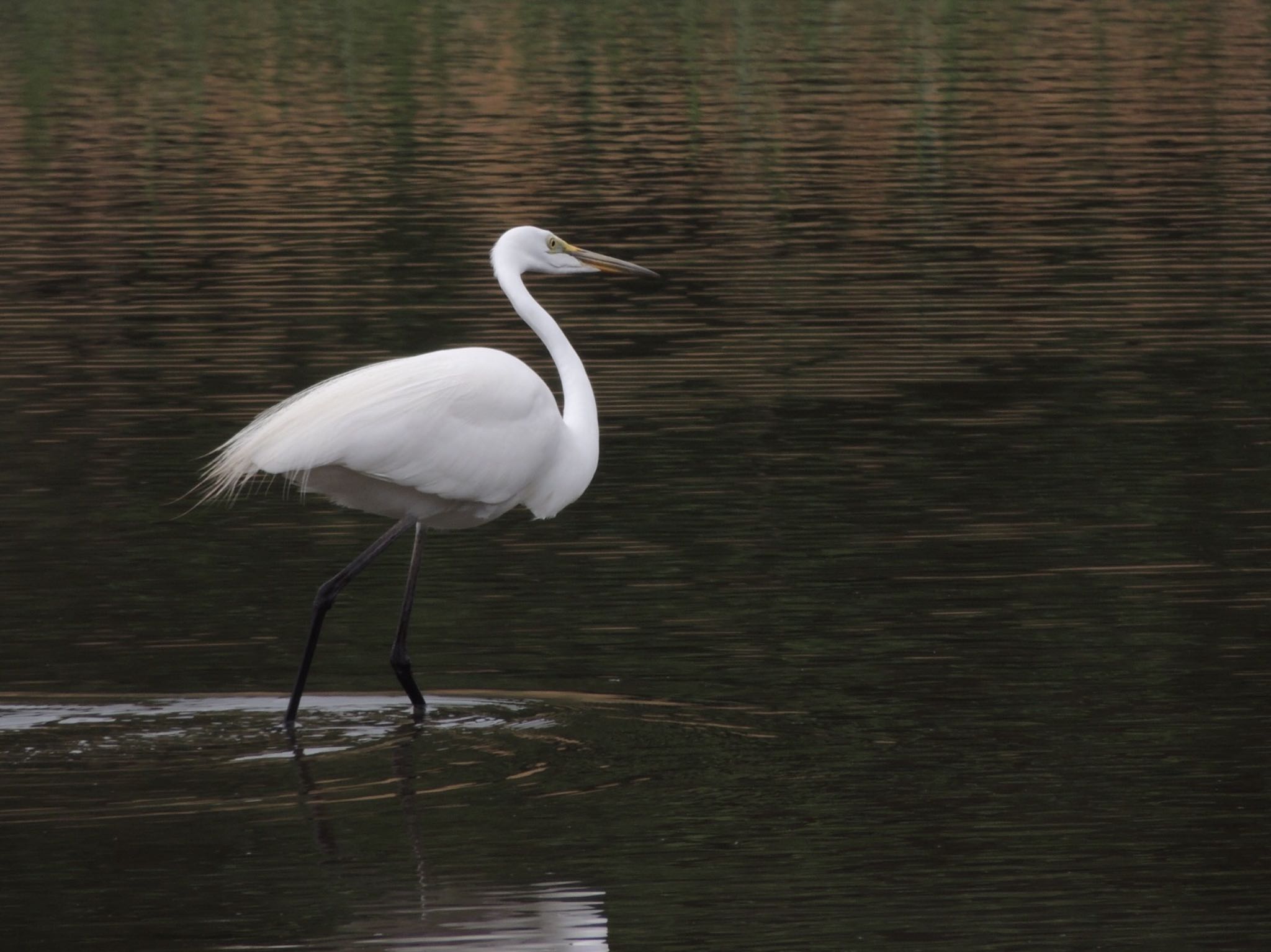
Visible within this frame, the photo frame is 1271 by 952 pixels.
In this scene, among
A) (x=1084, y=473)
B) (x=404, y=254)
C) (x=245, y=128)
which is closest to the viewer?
(x=1084, y=473)

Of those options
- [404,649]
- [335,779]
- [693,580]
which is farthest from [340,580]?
[693,580]

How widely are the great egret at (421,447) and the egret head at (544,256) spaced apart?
0.56 m

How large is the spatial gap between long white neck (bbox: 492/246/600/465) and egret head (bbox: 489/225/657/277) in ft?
0.13

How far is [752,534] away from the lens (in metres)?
12.5

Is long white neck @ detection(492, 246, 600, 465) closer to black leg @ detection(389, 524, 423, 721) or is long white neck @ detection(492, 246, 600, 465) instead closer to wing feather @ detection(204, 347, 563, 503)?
wing feather @ detection(204, 347, 563, 503)

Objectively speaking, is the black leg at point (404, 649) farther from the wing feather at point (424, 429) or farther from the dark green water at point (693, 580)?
the wing feather at point (424, 429)

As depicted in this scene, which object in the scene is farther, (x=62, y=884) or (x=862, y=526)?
(x=862, y=526)

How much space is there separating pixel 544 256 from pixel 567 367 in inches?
22.6

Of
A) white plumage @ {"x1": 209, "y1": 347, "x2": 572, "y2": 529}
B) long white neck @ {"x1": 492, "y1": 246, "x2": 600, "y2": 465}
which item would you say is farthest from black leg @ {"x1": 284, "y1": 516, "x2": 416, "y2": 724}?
long white neck @ {"x1": 492, "y1": 246, "x2": 600, "y2": 465}

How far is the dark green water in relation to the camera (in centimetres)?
755

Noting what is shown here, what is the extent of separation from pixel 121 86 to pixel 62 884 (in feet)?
113

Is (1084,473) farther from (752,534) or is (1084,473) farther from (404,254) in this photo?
(404,254)

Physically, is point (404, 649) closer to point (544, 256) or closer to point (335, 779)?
point (335, 779)

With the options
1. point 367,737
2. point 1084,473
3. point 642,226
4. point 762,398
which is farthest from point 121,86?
point 367,737
